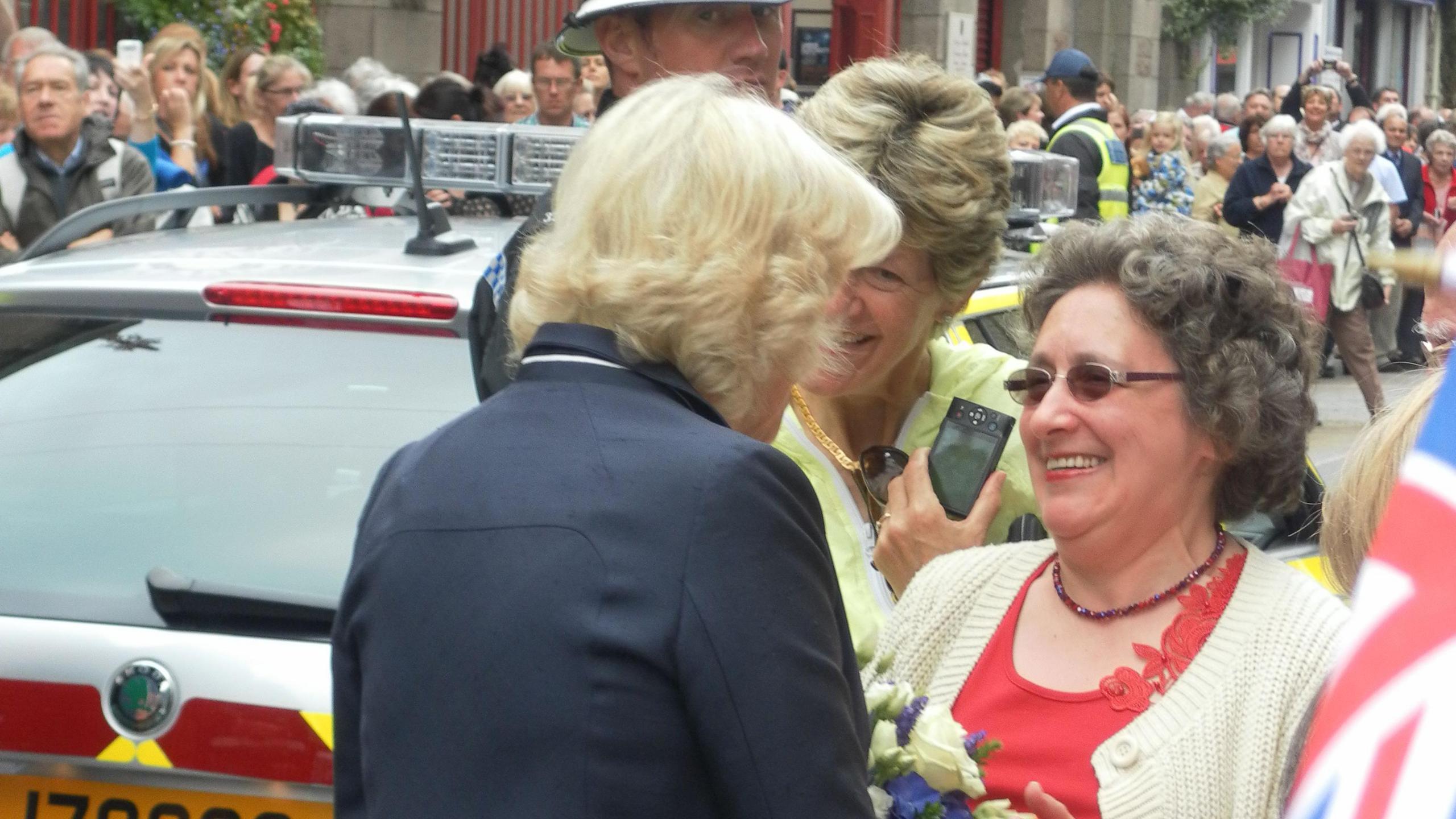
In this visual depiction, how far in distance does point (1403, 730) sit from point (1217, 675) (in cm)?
150

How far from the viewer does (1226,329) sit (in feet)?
8.12

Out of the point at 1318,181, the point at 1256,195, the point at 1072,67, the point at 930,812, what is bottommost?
the point at 930,812

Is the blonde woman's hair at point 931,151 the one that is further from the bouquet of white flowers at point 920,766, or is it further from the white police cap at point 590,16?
the bouquet of white flowers at point 920,766

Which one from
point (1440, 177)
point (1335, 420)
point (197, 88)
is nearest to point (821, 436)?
point (197, 88)

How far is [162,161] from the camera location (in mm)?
7945

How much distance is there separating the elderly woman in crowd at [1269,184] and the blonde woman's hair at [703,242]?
40.5 feet

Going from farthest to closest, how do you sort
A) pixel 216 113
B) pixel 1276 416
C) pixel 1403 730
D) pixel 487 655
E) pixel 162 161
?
pixel 216 113 < pixel 162 161 < pixel 1276 416 < pixel 487 655 < pixel 1403 730

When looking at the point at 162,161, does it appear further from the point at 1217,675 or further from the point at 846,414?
the point at 1217,675

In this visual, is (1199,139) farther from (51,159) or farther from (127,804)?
(127,804)

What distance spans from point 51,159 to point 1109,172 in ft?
18.5

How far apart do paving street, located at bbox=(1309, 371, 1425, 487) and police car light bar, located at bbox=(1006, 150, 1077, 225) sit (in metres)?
4.24

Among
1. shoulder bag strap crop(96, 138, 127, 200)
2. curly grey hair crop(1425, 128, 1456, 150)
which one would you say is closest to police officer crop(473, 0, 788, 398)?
shoulder bag strap crop(96, 138, 127, 200)

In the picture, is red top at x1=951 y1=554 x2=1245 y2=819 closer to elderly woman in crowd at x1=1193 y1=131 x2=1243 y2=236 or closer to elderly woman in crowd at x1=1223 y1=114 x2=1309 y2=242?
elderly woman in crowd at x1=1223 y1=114 x2=1309 y2=242

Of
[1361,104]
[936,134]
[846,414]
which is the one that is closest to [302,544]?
[846,414]
